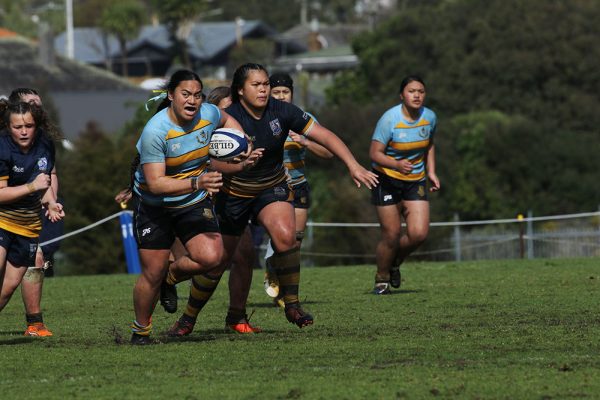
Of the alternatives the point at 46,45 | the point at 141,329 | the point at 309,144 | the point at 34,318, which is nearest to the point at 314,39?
the point at 46,45

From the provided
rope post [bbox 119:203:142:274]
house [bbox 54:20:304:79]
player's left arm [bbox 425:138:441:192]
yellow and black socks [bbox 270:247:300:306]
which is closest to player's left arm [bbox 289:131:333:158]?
player's left arm [bbox 425:138:441:192]

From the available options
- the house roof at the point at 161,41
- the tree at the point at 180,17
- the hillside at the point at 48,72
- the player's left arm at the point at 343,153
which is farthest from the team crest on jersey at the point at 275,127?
the house roof at the point at 161,41

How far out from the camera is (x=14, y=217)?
1060cm

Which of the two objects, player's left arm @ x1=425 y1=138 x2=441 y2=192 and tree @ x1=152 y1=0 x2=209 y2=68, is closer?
player's left arm @ x1=425 y1=138 x2=441 y2=192

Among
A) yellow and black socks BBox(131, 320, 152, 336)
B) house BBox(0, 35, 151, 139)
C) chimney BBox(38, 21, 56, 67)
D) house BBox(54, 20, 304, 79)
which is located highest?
house BBox(54, 20, 304, 79)

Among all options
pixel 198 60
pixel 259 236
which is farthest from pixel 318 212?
pixel 198 60

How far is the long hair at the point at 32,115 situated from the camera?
416 inches

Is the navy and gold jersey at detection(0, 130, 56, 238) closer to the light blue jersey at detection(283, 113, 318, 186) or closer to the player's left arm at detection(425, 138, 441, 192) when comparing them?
the light blue jersey at detection(283, 113, 318, 186)

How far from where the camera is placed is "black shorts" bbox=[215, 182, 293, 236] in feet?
35.7

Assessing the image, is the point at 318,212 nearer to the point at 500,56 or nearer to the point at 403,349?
the point at 500,56

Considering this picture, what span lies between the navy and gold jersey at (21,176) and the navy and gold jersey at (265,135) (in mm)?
1398

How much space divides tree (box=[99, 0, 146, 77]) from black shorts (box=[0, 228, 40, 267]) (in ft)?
306

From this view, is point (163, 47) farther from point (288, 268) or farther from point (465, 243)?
point (288, 268)

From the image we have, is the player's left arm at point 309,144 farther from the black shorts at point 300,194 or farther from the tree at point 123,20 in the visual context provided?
the tree at point 123,20
